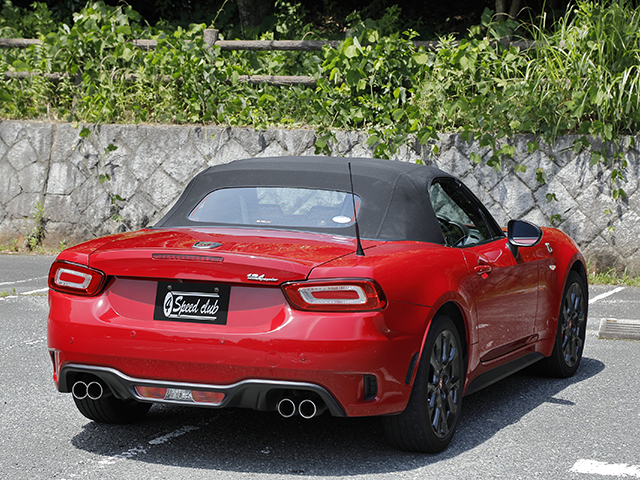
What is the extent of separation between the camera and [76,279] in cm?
390

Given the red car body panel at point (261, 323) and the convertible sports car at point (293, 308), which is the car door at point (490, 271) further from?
the red car body panel at point (261, 323)

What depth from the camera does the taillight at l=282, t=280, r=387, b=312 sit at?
11.6 ft

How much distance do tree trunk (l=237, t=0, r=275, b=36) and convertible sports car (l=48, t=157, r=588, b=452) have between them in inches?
513

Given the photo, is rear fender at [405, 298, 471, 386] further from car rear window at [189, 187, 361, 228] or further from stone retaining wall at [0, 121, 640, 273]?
stone retaining wall at [0, 121, 640, 273]

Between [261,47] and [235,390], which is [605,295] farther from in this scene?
[235,390]

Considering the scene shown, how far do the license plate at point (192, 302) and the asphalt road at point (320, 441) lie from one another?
69 centimetres

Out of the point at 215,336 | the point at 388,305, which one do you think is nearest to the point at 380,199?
the point at 388,305

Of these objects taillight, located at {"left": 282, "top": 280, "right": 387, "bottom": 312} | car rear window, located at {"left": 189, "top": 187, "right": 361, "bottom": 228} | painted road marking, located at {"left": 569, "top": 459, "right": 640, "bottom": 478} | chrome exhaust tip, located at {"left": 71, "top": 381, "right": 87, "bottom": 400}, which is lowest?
painted road marking, located at {"left": 569, "top": 459, "right": 640, "bottom": 478}

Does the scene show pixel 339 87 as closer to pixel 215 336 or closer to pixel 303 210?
pixel 303 210

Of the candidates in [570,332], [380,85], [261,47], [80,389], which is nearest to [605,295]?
[570,332]

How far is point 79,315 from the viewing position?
12.5 feet

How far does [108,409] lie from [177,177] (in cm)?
771

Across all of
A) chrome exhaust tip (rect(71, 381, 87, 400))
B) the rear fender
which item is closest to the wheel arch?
the rear fender

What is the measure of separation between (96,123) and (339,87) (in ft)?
11.4
